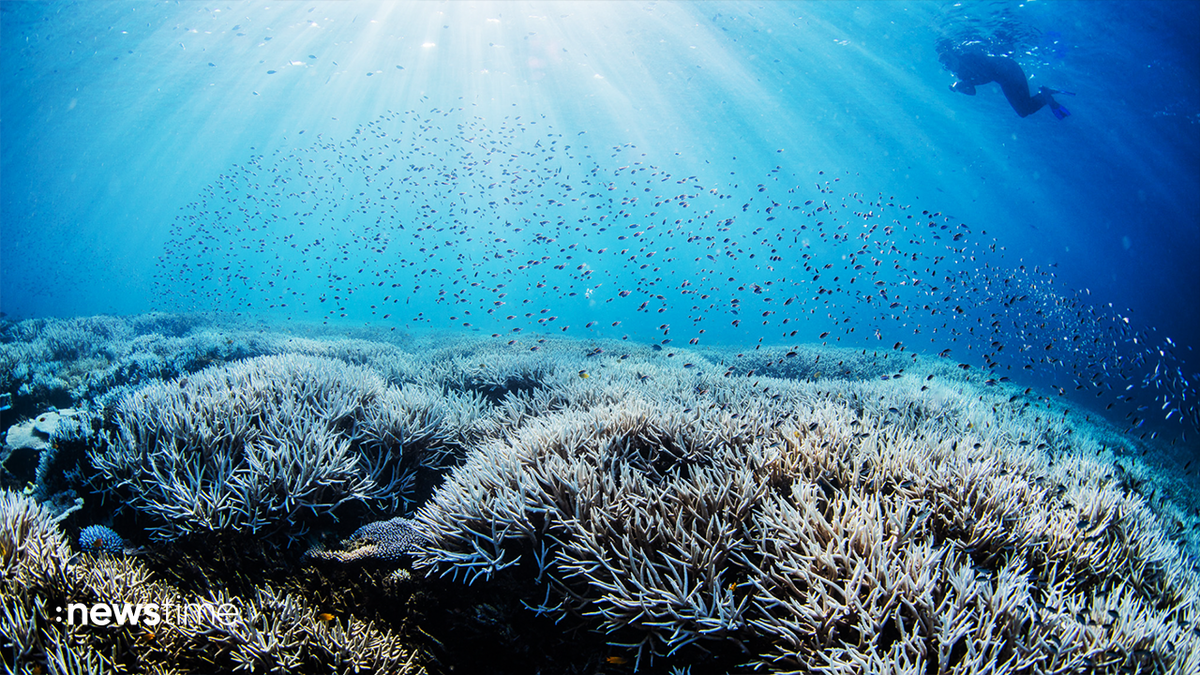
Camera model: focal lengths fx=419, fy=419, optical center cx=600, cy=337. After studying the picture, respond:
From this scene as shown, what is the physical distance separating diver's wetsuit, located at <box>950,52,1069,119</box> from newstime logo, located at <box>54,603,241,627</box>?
92.9 feet

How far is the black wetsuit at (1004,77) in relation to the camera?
63.7ft

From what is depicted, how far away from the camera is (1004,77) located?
1995cm

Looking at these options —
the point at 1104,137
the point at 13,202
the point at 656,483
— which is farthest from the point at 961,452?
the point at 13,202

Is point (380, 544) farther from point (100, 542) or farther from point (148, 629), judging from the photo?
point (100, 542)

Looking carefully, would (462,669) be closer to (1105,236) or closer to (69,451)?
(69,451)

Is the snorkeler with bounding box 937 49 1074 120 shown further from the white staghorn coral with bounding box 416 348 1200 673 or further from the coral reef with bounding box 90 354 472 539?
the coral reef with bounding box 90 354 472 539

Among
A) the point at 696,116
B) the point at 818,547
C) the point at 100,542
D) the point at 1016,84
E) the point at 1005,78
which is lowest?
the point at 100,542

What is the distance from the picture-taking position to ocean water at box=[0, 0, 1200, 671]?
8.60 m

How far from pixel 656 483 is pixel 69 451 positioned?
17.3ft

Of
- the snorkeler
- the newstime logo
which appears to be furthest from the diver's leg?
the newstime logo

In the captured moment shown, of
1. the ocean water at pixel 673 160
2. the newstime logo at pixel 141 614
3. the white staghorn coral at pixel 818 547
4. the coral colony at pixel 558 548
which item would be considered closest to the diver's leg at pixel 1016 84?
the ocean water at pixel 673 160

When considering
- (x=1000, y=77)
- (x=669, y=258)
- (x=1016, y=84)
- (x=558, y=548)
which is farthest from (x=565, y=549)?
(x=1000, y=77)

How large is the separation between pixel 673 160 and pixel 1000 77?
29.7 m

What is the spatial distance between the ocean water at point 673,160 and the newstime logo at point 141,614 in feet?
2.11
